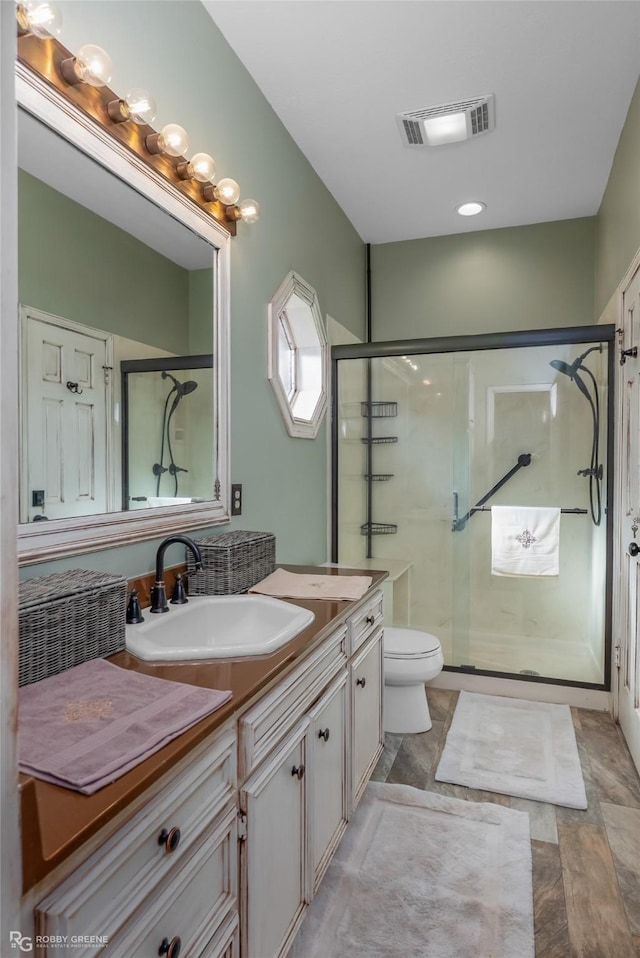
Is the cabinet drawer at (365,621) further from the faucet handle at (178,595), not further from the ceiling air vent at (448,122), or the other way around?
the ceiling air vent at (448,122)

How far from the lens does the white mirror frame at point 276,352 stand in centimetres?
232

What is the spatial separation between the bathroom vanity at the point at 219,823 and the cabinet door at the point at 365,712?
0.04 meters

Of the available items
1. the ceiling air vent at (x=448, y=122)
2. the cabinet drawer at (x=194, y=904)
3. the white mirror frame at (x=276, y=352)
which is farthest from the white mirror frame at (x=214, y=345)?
the ceiling air vent at (x=448, y=122)

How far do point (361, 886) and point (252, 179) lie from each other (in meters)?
2.48

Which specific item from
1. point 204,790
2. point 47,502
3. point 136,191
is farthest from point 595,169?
point 204,790

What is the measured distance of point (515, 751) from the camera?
2387 mm

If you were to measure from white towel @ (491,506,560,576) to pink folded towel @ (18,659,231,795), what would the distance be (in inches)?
92.9

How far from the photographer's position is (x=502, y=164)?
2.87 m

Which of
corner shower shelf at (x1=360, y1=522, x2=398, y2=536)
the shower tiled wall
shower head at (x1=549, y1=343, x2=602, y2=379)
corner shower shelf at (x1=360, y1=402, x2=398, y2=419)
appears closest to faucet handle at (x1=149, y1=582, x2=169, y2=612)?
the shower tiled wall

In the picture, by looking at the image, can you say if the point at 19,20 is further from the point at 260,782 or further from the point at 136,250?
the point at 260,782

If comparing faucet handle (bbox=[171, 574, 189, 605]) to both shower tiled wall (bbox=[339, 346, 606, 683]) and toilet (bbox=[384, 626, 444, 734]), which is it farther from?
shower tiled wall (bbox=[339, 346, 606, 683])

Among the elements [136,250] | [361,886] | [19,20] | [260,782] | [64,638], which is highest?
[19,20]

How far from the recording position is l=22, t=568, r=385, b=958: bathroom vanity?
659 mm

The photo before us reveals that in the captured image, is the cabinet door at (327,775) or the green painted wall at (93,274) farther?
the cabinet door at (327,775)
